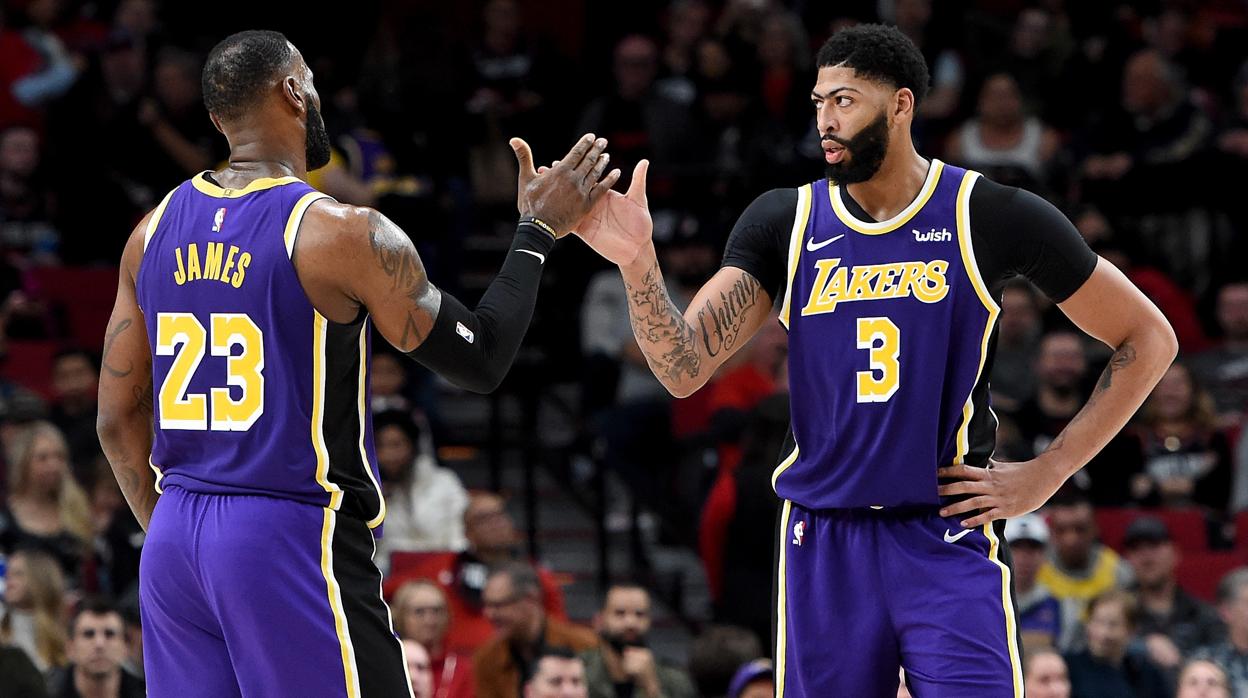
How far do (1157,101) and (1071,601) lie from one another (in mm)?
5141

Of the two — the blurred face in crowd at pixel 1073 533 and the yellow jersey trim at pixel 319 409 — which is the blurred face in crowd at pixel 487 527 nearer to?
the blurred face in crowd at pixel 1073 533

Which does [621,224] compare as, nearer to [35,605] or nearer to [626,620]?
[626,620]

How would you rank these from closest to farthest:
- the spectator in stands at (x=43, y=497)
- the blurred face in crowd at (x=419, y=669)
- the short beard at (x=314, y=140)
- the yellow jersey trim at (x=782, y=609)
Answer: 1. the short beard at (x=314, y=140)
2. the yellow jersey trim at (x=782, y=609)
3. the blurred face in crowd at (x=419, y=669)
4. the spectator in stands at (x=43, y=497)

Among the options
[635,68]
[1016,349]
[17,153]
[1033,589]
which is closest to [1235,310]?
[1016,349]

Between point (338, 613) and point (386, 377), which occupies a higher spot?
point (386, 377)

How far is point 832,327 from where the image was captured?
16.7 ft

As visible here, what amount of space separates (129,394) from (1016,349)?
26.1 feet

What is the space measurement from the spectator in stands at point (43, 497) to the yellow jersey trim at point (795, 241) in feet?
20.5

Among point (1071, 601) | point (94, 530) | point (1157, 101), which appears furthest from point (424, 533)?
point (1157, 101)

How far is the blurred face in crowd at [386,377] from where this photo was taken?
11414 millimetres

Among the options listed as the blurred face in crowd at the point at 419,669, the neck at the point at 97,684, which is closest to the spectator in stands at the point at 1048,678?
the blurred face in crowd at the point at 419,669

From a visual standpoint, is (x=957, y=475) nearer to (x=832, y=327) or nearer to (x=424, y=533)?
(x=832, y=327)

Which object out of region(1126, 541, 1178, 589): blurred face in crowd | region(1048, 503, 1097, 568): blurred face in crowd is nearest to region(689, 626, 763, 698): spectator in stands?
region(1048, 503, 1097, 568): blurred face in crowd

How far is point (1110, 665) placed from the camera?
9.62 meters
